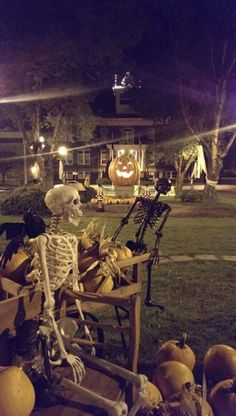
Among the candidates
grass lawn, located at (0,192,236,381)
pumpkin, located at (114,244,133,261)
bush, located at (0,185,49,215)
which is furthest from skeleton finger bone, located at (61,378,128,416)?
bush, located at (0,185,49,215)

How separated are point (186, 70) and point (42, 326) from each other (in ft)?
Answer: 63.3

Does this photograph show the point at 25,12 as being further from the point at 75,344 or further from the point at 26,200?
the point at 75,344

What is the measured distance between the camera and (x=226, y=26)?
18047 millimetres

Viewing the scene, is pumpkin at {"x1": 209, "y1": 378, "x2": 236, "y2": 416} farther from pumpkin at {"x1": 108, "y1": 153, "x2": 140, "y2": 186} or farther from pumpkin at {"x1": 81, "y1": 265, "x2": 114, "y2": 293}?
pumpkin at {"x1": 108, "y1": 153, "x2": 140, "y2": 186}

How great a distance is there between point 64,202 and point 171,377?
1.66m

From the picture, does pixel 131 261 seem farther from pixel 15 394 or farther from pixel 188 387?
pixel 15 394

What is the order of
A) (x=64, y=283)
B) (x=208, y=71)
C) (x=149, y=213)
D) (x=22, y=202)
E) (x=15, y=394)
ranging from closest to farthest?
(x=15, y=394) → (x=64, y=283) → (x=149, y=213) → (x=22, y=202) → (x=208, y=71)

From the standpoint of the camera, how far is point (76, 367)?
2750 mm

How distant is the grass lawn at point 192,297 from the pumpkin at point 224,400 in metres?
0.90

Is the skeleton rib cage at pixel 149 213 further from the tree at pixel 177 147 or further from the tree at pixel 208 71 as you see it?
the tree at pixel 177 147

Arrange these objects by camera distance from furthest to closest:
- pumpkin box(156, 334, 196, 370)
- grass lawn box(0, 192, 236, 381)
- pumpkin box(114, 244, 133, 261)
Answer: grass lawn box(0, 192, 236, 381) → pumpkin box(156, 334, 196, 370) → pumpkin box(114, 244, 133, 261)

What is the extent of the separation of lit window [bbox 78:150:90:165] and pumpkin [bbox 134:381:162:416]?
33.8 m

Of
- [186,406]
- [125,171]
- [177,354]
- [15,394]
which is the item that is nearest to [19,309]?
[15,394]

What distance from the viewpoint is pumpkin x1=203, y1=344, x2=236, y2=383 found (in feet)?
12.0
